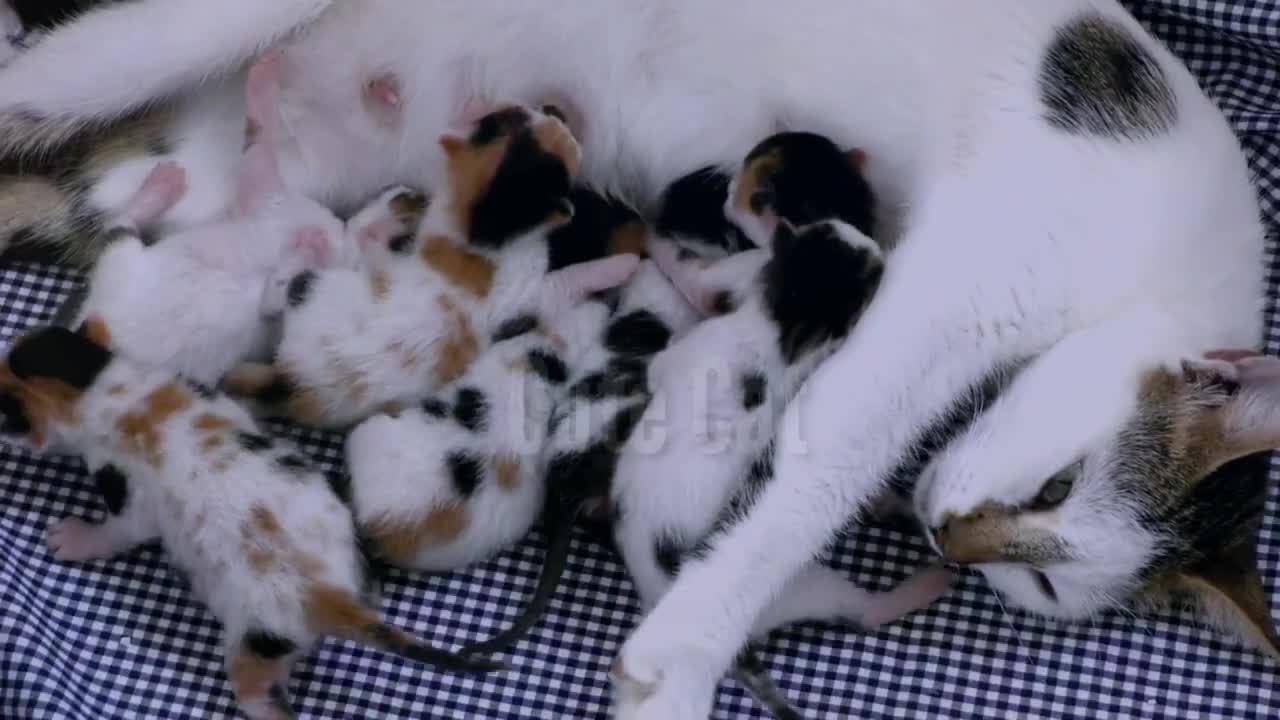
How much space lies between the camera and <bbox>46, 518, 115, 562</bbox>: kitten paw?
1471mm

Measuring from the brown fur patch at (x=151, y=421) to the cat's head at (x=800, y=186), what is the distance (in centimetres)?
60

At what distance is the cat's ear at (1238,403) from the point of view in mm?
1267

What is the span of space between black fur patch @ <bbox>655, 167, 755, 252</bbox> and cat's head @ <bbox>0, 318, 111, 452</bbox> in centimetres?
62

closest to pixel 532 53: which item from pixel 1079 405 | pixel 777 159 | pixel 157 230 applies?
pixel 777 159

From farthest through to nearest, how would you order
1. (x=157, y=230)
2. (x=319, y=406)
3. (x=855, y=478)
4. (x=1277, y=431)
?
(x=157, y=230) < (x=319, y=406) < (x=855, y=478) < (x=1277, y=431)

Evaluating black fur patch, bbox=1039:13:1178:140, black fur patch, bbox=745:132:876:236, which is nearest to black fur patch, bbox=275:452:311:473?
black fur patch, bbox=745:132:876:236

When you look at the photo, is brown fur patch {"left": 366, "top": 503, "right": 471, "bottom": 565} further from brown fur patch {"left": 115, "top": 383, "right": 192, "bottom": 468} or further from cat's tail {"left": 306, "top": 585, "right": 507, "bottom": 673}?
brown fur patch {"left": 115, "top": 383, "right": 192, "bottom": 468}

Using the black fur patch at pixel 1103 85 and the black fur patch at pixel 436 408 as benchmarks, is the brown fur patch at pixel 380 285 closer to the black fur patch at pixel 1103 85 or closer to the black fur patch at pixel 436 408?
the black fur patch at pixel 436 408

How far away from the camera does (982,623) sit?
1.50 m

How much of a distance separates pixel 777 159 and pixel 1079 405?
41 centimetres

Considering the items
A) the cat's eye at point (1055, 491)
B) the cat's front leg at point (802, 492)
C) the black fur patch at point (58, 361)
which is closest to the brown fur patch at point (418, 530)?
the cat's front leg at point (802, 492)

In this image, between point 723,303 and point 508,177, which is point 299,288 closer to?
point 508,177

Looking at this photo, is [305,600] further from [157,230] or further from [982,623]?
[982,623]

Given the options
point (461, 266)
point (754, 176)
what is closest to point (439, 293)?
point (461, 266)
